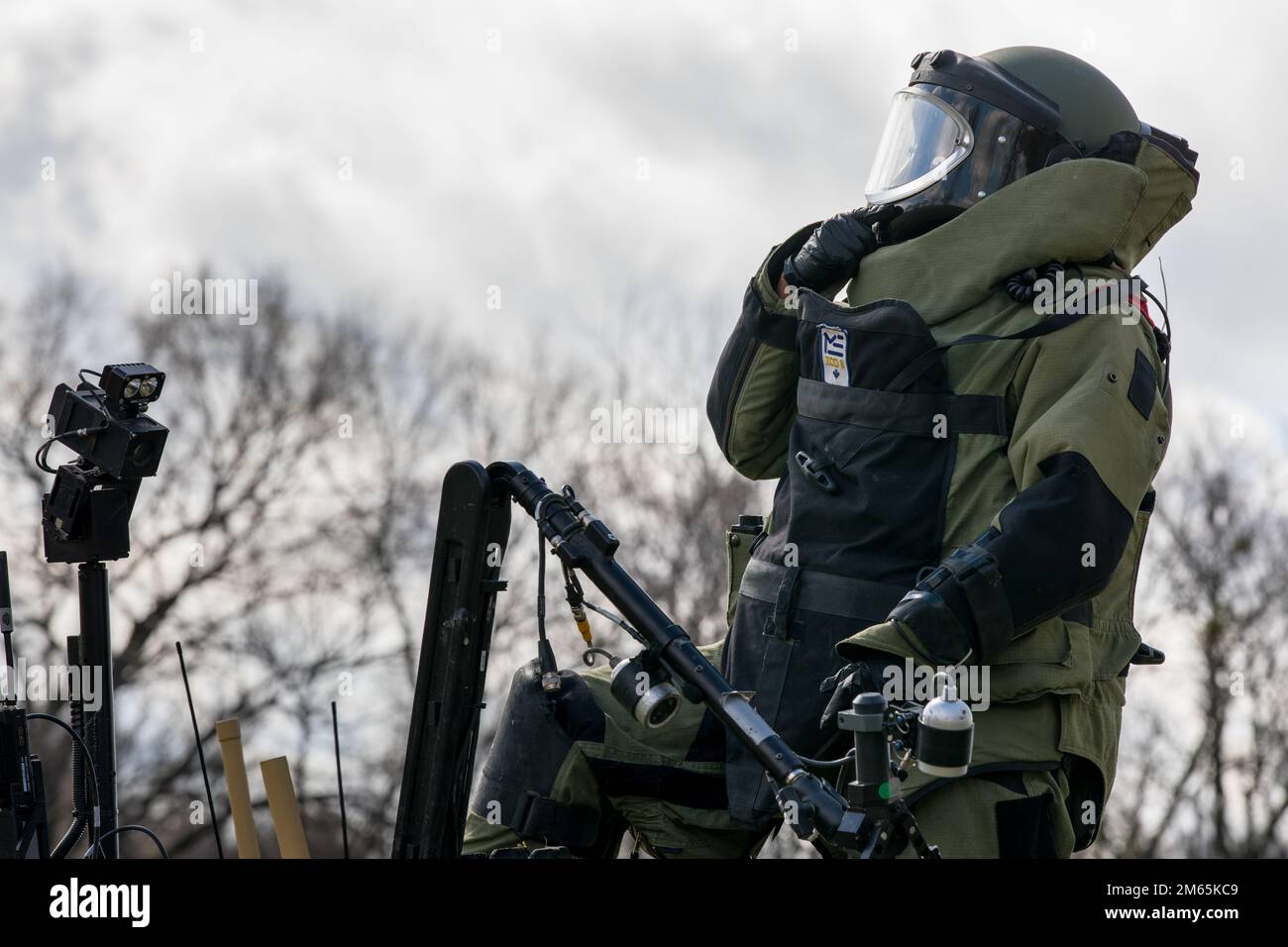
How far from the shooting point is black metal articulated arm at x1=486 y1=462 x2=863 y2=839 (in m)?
3.89

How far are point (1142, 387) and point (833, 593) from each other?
0.92 metres

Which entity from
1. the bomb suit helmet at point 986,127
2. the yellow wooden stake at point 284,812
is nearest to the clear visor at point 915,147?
the bomb suit helmet at point 986,127

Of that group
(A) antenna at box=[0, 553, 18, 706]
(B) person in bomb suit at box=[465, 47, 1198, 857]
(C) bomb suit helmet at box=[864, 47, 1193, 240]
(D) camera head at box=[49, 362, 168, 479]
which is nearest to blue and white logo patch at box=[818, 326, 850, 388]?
(B) person in bomb suit at box=[465, 47, 1198, 857]

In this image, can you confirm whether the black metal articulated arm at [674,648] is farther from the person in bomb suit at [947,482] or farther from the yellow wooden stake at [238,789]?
the yellow wooden stake at [238,789]

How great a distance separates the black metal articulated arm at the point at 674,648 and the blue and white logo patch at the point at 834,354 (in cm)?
90

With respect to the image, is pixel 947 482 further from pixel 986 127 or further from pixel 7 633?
pixel 7 633

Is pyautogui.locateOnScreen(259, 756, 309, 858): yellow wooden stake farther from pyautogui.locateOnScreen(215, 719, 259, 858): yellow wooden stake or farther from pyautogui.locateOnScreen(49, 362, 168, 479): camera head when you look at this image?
pyautogui.locateOnScreen(49, 362, 168, 479): camera head

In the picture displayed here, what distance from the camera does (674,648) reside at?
13.7 ft

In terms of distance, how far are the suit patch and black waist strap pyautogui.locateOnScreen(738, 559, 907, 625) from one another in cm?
73

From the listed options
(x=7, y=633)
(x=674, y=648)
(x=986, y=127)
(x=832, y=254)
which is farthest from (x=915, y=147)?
(x=7, y=633)

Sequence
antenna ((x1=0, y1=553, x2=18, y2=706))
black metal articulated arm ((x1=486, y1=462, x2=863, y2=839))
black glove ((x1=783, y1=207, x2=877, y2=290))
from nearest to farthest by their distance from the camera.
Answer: black metal articulated arm ((x1=486, y1=462, x2=863, y2=839)) < antenna ((x1=0, y1=553, x2=18, y2=706)) < black glove ((x1=783, y1=207, x2=877, y2=290))

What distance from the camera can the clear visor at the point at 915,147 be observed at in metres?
5.16
